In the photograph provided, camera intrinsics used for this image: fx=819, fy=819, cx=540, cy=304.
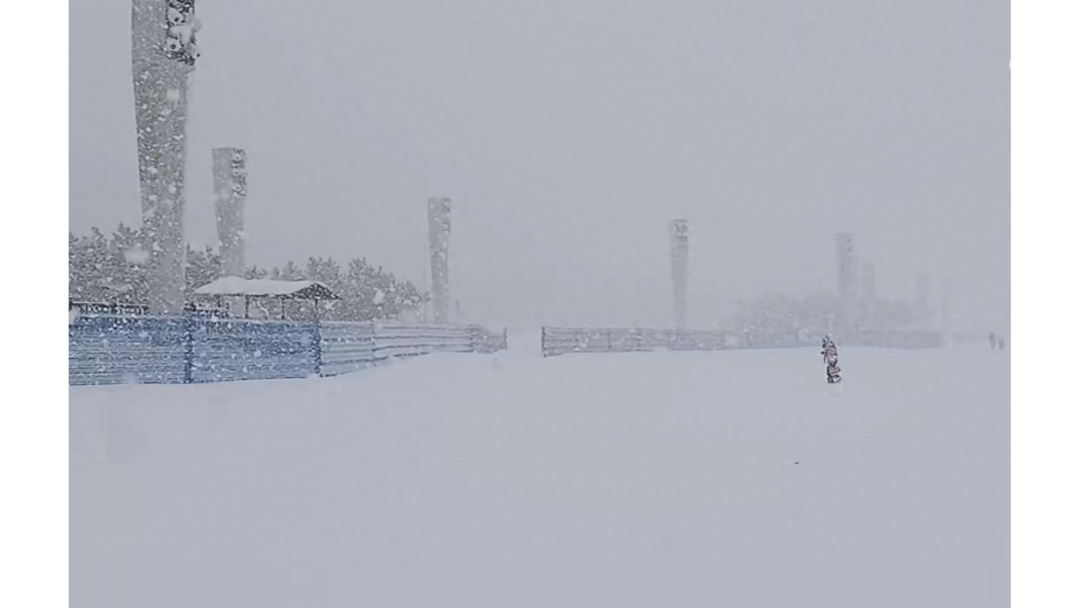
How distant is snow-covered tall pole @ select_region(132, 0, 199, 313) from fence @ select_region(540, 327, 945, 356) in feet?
42.9

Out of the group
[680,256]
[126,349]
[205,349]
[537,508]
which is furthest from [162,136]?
[680,256]

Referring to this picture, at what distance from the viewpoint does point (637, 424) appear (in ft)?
26.1

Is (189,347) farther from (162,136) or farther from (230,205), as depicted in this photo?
(230,205)

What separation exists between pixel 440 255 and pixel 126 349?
45.2 feet

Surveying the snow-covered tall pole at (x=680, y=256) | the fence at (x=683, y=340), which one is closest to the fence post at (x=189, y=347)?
the fence at (x=683, y=340)

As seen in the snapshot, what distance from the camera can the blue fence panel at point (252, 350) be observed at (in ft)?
40.0

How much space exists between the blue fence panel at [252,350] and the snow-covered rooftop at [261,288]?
3.62 meters

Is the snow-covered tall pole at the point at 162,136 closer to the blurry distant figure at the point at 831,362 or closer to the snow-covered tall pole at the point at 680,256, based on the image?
the blurry distant figure at the point at 831,362

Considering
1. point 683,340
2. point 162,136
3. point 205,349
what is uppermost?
point 162,136

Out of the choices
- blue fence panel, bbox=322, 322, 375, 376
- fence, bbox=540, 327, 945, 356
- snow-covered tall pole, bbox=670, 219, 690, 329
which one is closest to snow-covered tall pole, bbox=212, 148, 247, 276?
blue fence panel, bbox=322, 322, 375, 376

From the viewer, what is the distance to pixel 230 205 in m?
18.6
